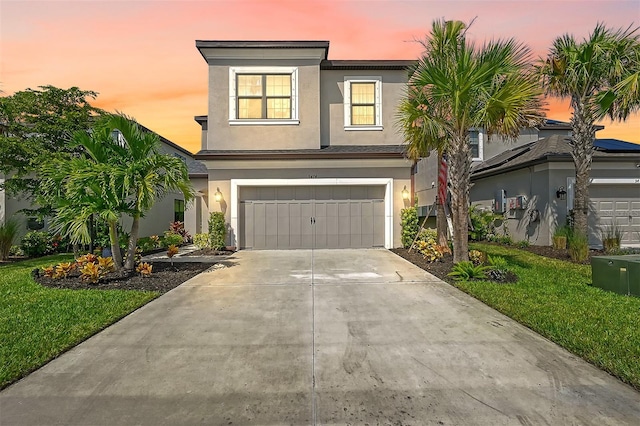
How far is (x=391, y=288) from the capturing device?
702 cm

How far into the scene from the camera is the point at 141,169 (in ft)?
25.3

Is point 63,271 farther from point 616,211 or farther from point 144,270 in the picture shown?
point 616,211

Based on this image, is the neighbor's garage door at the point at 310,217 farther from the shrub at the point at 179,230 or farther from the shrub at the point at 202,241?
the shrub at the point at 179,230

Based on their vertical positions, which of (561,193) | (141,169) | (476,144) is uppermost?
(476,144)

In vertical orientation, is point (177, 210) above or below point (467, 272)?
above

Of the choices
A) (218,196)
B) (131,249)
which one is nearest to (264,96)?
(218,196)

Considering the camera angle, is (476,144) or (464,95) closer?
(464,95)

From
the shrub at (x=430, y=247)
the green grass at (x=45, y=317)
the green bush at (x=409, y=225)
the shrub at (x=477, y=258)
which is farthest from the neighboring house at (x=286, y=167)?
the green grass at (x=45, y=317)

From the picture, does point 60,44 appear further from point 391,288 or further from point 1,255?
point 391,288

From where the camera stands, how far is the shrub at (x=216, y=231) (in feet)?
40.8

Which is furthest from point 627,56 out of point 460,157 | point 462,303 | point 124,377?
point 124,377

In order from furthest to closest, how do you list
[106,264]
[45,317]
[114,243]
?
[114,243] < [106,264] < [45,317]

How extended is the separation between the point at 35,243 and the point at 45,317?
31.7ft

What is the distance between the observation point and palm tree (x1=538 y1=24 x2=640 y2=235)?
10125 mm
